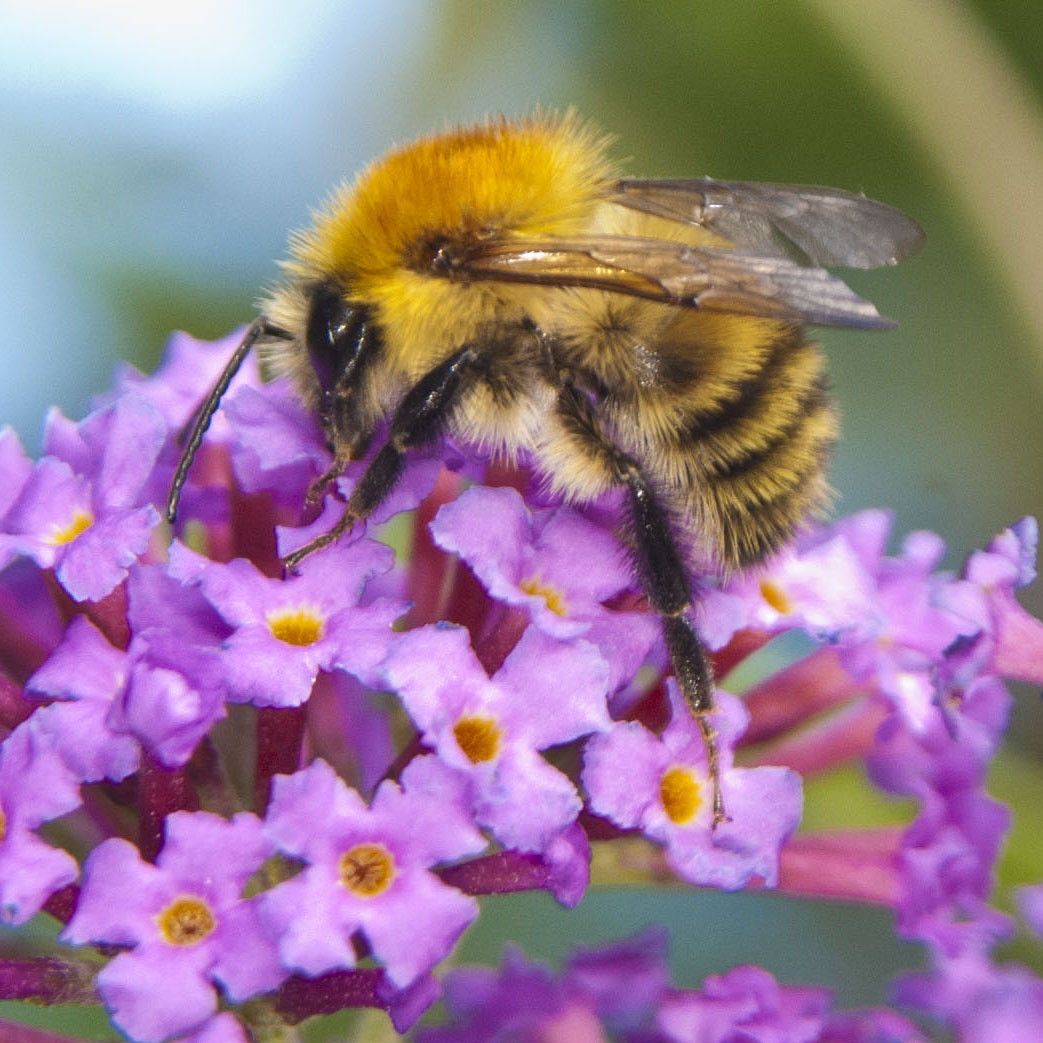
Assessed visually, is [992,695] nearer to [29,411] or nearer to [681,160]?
[681,160]

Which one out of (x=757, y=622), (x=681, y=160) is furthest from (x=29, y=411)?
(x=757, y=622)

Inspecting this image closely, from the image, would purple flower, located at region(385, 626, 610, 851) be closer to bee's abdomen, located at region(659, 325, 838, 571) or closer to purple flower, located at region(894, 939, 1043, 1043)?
bee's abdomen, located at region(659, 325, 838, 571)

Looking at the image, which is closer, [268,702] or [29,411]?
[268,702]

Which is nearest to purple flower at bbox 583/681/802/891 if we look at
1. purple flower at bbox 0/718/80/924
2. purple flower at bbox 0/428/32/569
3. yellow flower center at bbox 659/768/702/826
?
yellow flower center at bbox 659/768/702/826

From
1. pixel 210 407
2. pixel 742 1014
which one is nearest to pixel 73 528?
pixel 210 407

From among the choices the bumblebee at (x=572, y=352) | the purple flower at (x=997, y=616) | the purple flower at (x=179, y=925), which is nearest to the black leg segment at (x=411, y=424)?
the bumblebee at (x=572, y=352)

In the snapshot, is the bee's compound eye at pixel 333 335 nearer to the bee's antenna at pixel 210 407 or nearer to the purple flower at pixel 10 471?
the bee's antenna at pixel 210 407
